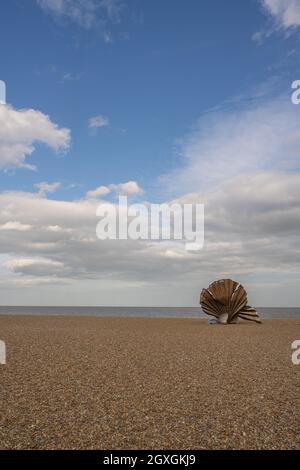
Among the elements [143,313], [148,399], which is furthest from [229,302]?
[143,313]

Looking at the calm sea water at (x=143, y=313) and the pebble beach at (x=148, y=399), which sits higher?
the pebble beach at (x=148, y=399)

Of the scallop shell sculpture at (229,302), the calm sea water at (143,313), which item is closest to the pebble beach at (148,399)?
the scallop shell sculpture at (229,302)

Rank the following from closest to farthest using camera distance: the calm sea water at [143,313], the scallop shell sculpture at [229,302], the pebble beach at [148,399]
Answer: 1. the pebble beach at [148,399]
2. the scallop shell sculpture at [229,302]
3. the calm sea water at [143,313]

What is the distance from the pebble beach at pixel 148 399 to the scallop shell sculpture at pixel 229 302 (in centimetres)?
1585

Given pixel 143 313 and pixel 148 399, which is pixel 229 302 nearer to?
pixel 148 399

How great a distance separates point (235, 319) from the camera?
105ft

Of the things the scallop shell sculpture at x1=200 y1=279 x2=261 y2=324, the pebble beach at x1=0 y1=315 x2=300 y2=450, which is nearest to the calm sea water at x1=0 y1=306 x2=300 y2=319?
the scallop shell sculpture at x1=200 y1=279 x2=261 y2=324

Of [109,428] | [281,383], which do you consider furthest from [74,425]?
[281,383]

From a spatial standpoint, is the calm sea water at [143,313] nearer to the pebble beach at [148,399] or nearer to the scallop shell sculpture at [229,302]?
the scallop shell sculpture at [229,302]

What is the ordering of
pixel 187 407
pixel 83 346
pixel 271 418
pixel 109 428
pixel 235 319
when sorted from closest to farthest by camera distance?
pixel 109 428 < pixel 271 418 < pixel 187 407 < pixel 83 346 < pixel 235 319

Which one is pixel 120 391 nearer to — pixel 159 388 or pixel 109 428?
pixel 159 388

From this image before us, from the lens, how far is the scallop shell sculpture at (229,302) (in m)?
31.1

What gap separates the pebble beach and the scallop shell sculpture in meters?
15.8
